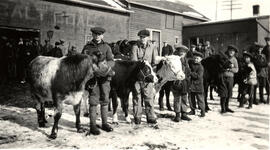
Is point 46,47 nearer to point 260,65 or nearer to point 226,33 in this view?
point 260,65

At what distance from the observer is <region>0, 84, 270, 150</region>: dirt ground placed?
17.7 ft

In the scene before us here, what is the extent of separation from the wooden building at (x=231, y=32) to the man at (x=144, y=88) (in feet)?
50.4

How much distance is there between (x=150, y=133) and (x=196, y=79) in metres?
2.71

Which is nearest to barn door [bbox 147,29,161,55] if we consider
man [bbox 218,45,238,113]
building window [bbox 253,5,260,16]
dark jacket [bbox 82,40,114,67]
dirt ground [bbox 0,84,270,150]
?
building window [bbox 253,5,260,16]

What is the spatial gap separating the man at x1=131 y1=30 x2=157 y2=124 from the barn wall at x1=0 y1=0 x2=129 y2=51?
10558 mm

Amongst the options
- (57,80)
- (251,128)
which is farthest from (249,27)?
(57,80)

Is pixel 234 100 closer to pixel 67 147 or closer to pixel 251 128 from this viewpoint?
pixel 251 128

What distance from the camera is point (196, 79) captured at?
8.27 m

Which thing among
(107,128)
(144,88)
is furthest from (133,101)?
(107,128)

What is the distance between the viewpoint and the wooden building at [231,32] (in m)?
20.3

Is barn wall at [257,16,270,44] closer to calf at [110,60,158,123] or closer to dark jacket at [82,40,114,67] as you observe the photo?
calf at [110,60,158,123]

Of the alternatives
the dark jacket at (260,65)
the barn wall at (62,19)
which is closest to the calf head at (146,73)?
the dark jacket at (260,65)

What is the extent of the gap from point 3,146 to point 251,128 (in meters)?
5.43

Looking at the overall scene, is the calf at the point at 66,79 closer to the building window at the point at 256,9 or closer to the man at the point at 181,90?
the man at the point at 181,90
